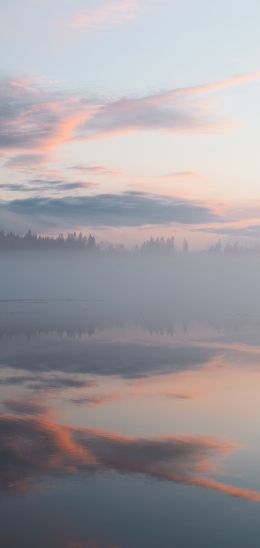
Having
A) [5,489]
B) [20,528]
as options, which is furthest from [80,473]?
[20,528]

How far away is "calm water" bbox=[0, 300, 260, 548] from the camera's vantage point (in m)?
16.3

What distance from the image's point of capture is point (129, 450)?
22234 millimetres

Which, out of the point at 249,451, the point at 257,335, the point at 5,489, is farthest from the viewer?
the point at 257,335

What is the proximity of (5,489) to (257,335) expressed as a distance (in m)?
46.4

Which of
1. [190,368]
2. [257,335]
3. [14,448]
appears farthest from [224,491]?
[257,335]

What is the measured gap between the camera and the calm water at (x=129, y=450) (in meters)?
16.3

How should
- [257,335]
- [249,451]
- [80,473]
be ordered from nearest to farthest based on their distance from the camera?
[80,473]
[249,451]
[257,335]

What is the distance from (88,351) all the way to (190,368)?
34.1 ft

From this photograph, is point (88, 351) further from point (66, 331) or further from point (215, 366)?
point (66, 331)

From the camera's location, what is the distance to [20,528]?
16.0 metres

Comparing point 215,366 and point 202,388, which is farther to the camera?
point 215,366

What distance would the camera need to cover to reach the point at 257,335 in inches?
2453

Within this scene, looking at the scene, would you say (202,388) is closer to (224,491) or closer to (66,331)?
(224,491)

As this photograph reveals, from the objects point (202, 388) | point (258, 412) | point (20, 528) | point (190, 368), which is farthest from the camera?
point (190, 368)
